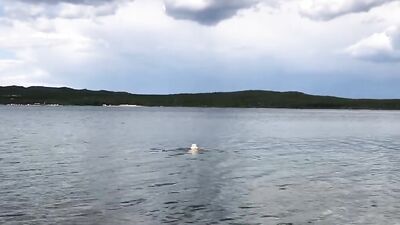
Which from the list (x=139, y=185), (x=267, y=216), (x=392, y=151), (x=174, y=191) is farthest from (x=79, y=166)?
(x=392, y=151)

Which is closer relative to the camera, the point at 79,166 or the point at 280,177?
the point at 280,177

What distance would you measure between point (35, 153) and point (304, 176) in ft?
79.1

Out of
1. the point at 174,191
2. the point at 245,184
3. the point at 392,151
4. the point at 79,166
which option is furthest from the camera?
the point at 392,151

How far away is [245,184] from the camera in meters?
29.8

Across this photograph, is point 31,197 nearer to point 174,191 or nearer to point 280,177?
point 174,191

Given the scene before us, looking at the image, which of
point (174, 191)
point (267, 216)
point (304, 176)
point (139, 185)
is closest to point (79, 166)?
point (139, 185)

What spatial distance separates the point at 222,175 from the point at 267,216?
11982 millimetres

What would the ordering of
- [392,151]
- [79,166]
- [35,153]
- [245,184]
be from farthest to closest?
[392,151] < [35,153] < [79,166] < [245,184]

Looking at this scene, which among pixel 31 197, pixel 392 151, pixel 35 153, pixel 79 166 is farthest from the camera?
pixel 392 151

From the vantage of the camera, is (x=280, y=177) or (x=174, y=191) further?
(x=280, y=177)

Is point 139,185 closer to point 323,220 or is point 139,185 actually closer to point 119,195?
point 119,195

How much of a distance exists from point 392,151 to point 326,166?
16.2 metres

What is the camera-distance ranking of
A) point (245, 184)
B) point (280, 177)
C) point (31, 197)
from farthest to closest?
point (280, 177) → point (245, 184) → point (31, 197)

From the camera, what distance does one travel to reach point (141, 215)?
2172cm
